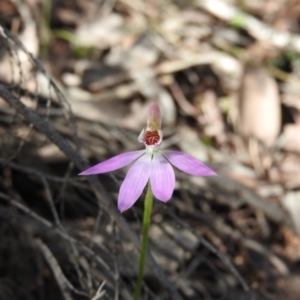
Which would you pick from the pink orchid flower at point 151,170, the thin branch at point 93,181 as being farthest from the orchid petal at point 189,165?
the thin branch at point 93,181

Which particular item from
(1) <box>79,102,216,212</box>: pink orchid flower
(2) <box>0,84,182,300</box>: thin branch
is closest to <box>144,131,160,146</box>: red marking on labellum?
(1) <box>79,102,216,212</box>: pink orchid flower

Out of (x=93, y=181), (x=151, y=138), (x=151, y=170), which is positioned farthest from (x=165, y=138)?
(x=151, y=170)

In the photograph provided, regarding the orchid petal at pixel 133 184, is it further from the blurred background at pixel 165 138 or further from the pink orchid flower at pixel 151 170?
the blurred background at pixel 165 138

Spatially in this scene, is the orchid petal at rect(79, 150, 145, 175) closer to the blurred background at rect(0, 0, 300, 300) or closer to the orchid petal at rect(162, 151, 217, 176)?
the orchid petal at rect(162, 151, 217, 176)

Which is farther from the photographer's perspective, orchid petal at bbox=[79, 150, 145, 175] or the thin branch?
the thin branch

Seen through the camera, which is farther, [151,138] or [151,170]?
[151,138]

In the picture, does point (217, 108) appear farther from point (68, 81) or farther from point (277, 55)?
point (68, 81)

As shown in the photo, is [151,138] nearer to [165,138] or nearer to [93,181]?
[93,181]
